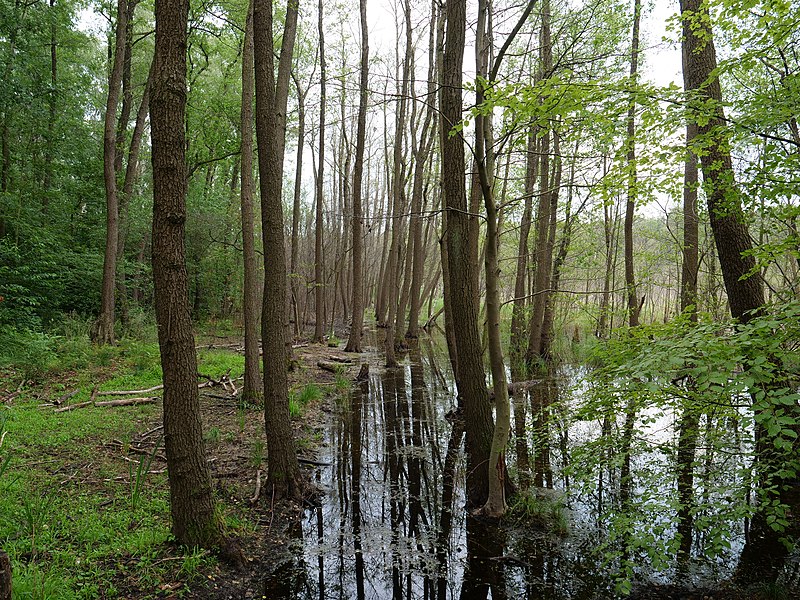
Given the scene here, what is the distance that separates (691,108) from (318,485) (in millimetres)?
5654

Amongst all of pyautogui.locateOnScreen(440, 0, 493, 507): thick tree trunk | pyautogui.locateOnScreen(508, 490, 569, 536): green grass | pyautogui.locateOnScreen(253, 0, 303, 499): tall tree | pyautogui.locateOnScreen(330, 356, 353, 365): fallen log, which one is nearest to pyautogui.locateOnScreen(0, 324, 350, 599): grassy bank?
pyautogui.locateOnScreen(253, 0, 303, 499): tall tree

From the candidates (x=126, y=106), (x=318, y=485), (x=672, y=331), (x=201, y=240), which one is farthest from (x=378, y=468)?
(x=126, y=106)

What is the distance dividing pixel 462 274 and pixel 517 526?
110 inches

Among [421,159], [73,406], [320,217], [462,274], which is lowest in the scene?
[73,406]

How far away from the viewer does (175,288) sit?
12.7 ft

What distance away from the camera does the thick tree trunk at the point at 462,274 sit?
5621mm

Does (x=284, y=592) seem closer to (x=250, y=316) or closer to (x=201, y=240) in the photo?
(x=250, y=316)

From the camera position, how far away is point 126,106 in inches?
666

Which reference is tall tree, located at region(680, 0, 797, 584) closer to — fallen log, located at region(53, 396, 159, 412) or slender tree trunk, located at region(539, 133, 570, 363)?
slender tree trunk, located at region(539, 133, 570, 363)

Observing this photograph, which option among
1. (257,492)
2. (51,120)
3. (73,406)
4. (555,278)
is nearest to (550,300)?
(555,278)

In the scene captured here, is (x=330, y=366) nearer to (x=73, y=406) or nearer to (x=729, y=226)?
(x=73, y=406)

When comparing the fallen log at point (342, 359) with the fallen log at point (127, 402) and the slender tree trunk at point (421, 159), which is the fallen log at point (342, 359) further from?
the fallen log at point (127, 402)

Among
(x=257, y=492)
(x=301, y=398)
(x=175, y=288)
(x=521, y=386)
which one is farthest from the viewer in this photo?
(x=521, y=386)

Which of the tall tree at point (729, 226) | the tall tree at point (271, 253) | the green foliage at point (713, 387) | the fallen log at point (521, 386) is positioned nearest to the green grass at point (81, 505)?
the tall tree at point (271, 253)
